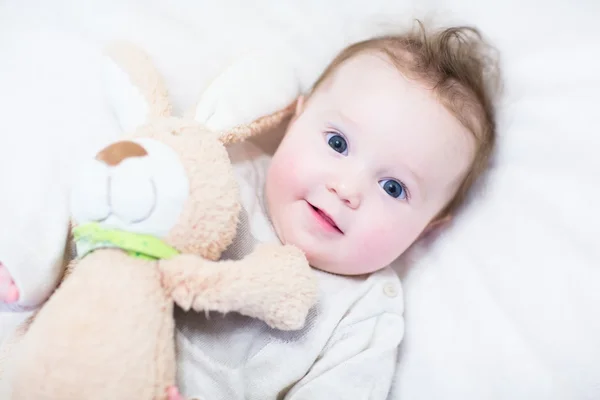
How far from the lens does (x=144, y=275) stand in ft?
2.16

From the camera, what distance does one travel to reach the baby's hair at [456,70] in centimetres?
95

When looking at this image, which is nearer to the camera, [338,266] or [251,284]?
[251,284]

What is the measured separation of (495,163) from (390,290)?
0.99 ft

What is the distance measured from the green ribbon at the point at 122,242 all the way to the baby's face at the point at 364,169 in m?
0.26

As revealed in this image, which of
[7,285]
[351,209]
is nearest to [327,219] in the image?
[351,209]

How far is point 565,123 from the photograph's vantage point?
0.94 m

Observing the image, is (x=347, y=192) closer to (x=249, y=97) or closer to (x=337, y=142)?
(x=337, y=142)

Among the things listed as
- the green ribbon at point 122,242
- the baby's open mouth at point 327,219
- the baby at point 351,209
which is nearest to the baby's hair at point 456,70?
the baby at point 351,209

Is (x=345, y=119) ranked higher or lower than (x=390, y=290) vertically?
higher

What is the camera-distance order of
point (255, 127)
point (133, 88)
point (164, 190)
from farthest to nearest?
point (255, 127)
point (133, 88)
point (164, 190)

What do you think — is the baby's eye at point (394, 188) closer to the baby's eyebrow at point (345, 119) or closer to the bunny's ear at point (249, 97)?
the baby's eyebrow at point (345, 119)

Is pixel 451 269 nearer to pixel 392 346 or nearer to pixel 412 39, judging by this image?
pixel 392 346

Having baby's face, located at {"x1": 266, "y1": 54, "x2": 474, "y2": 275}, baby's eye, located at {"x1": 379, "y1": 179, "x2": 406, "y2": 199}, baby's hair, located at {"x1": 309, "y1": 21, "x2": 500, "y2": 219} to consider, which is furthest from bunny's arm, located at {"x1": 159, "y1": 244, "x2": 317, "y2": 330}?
baby's hair, located at {"x1": 309, "y1": 21, "x2": 500, "y2": 219}

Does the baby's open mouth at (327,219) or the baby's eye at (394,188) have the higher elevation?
the baby's eye at (394,188)
